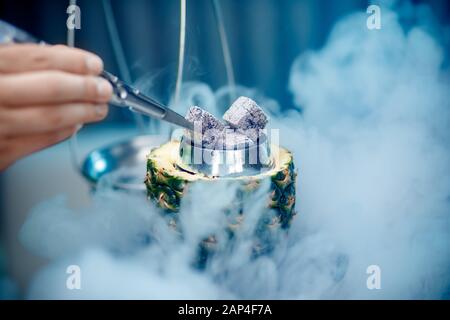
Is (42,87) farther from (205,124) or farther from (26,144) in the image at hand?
(205,124)

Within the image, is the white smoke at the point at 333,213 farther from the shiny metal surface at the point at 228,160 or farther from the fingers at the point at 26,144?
the fingers at the point at 26,144

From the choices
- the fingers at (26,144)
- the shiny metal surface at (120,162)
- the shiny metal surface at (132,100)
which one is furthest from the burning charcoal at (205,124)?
the shiny metal surface at (120,162)

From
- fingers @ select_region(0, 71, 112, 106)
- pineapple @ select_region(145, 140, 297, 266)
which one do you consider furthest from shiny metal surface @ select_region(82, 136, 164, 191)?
fingers @ select_region(0, 71, 112, 106)

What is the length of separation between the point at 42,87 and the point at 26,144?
16 centimetres

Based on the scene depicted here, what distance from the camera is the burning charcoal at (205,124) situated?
121cm

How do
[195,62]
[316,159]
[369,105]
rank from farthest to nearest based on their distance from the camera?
[195,62], [369,105], [316,159]

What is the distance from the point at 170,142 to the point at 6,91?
22.3 inches

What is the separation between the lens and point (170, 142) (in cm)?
139

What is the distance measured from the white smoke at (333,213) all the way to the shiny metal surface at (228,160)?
0.05 meters

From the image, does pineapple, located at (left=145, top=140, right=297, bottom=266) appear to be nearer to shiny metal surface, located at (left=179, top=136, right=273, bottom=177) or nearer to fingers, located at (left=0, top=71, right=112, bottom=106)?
shiny metal surface, located at (left=179, top=136, right=273, bottom=177)

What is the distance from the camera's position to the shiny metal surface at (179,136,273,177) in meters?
1.18

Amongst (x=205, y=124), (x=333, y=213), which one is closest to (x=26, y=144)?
(x=205, y=124)
